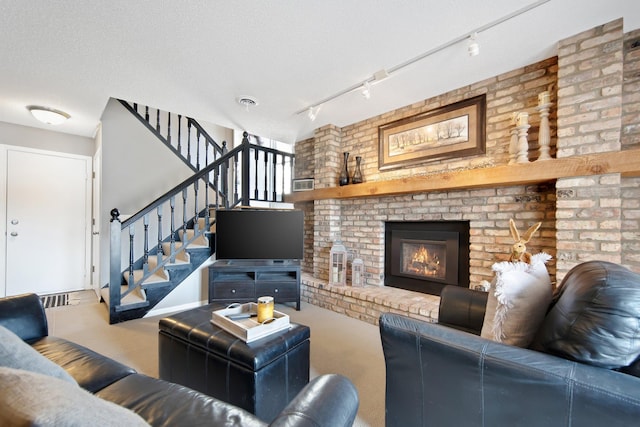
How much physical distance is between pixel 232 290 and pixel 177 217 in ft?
5.87

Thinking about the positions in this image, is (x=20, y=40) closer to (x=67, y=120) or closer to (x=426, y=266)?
(x=67, y=120)

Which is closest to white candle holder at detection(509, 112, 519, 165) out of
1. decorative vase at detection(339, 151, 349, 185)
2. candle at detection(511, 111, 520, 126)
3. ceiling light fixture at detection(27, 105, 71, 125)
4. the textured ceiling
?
candle at detection(511, 111, 520, 126)

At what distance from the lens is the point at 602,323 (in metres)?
0.86

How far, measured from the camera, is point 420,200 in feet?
9.90

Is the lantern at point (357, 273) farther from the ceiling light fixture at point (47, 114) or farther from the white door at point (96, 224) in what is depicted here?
the ceiling light fixture at point (47, 114)

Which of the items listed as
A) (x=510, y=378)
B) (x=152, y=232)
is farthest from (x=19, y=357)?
(x=152, y=232)

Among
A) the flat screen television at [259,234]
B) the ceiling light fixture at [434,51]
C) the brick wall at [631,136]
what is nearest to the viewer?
the ceiling light fixture at [434,51]

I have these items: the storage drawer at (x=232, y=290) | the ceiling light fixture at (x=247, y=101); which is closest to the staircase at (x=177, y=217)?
the storage drawer at (x=232, y=290)

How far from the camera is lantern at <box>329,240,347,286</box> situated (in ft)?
11.3

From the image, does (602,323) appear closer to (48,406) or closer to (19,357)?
(48,406)

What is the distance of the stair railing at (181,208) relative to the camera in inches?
113

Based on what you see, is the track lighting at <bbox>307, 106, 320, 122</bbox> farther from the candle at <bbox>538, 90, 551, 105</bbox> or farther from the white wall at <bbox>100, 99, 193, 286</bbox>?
the white wall at <bbox>100, 99, 193, 286</bbox>

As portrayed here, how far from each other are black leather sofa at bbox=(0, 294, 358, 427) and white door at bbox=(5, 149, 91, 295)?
311 cm

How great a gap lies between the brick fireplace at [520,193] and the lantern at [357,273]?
0.11 meters
